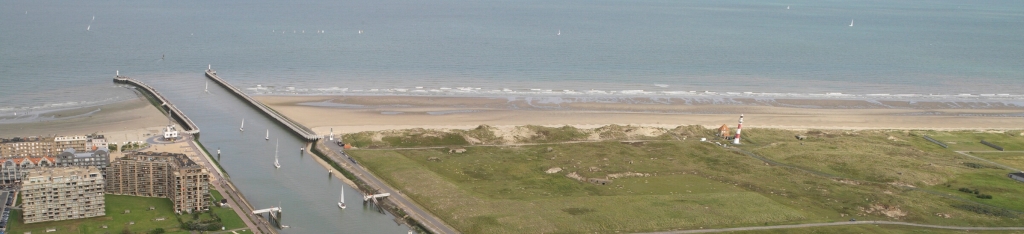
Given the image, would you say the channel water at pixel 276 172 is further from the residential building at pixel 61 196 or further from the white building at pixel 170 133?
the residential building at pixel 61 196

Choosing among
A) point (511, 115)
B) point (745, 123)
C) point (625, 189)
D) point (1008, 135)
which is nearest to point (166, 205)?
point (625, 189)

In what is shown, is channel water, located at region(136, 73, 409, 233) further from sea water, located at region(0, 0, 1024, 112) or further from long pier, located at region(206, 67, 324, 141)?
sea water, located at region(0, 0, 1024, 112)

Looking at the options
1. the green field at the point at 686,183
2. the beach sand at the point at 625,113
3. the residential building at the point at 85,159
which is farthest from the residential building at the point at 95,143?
the green field at the point at 686,183

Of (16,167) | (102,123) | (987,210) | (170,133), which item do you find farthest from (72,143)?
(987,210)

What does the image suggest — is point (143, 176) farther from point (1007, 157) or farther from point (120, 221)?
point (1007, 157)

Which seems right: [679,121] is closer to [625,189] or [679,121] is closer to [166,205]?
[625,189]

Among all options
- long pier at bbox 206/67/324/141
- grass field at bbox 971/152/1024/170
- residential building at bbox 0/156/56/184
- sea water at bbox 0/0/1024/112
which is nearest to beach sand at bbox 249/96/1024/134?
long pier at bbox 206/67/324/141
